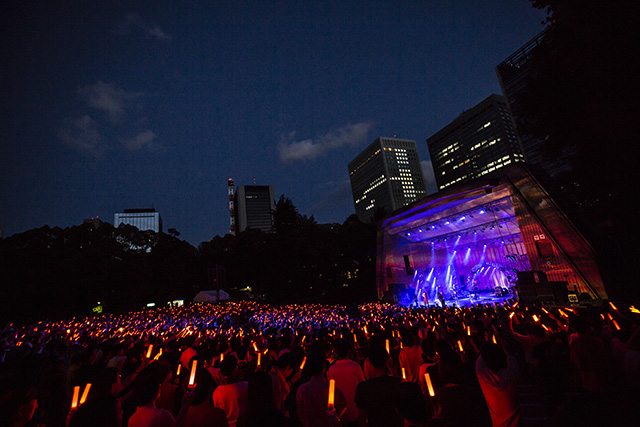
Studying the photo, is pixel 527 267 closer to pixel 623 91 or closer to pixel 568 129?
pixel 568 129

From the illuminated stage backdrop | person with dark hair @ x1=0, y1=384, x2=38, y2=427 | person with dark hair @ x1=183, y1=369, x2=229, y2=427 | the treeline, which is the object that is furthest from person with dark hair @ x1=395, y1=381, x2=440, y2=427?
the treeline

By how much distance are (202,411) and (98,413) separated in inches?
32.1

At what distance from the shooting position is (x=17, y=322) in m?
25.0

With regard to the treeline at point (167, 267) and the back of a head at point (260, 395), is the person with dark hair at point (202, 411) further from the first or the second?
the treeline at point (167, 267)

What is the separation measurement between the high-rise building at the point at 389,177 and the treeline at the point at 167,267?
89812mm

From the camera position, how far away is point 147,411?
276cm

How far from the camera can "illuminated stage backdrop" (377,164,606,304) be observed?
18453 mm

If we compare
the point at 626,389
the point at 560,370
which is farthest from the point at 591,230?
the point at 560,370

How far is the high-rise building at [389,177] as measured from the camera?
5153 inches

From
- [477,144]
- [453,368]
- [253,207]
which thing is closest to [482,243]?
[453,368]

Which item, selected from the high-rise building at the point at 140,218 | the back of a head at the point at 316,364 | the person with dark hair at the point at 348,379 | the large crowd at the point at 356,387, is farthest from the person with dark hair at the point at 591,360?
the high-rise building at the point at 140,218

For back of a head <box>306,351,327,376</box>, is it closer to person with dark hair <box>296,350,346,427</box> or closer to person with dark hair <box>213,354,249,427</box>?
person with dark hair <box>296,350,346,427</box>

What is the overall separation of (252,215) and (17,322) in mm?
118882

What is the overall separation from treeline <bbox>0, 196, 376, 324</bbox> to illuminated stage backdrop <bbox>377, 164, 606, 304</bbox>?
27.8 feet
